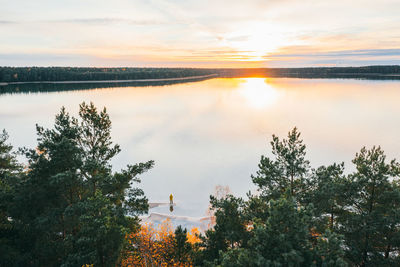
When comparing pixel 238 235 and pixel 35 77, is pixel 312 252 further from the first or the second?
pixel 35 77

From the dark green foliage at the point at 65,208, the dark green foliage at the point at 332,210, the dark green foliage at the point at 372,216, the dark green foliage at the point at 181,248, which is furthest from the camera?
the dark green foliage at the point at 181,248

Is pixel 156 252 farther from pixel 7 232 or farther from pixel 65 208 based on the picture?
pixel 7 232

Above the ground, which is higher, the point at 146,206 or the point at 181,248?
the point at 146,206

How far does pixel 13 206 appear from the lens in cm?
1341

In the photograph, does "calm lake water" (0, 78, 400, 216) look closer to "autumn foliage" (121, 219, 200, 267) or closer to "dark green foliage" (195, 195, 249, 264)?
"autumn foliage" (121, 219, 200, 267)

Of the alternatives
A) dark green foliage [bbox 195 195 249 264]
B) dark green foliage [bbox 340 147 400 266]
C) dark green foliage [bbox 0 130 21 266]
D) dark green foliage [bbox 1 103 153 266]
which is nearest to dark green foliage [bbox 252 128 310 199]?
dark green foliage [bbox 195 195 249 264]

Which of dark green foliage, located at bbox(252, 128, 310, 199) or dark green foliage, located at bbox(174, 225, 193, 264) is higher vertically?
dark green foliage, located at bbox(252, 128, 310, 199)

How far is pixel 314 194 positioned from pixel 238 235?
431cm

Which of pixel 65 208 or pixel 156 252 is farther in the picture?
pixel 156 252

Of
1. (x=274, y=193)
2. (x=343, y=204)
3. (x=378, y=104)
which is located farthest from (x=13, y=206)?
(x=378, y=104)

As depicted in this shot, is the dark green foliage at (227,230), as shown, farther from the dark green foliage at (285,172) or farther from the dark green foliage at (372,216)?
the dark green foliage at (372,216)

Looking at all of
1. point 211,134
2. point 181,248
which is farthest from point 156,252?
point 211,134

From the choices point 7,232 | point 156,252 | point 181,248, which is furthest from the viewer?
point 156,252

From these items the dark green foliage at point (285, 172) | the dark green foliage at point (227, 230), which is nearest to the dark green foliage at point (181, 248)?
the dark green foliage at point (227, 230)
